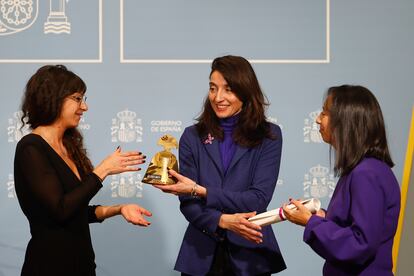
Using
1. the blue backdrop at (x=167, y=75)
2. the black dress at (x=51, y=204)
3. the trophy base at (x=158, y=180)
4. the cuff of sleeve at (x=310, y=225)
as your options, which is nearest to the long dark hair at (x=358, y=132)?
the cuff of sleeve at (x=310, y=225)

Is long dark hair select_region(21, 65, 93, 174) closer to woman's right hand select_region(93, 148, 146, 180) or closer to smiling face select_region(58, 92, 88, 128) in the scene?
smiling face select_region(58, 92, 88, 128)

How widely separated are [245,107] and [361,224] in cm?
80

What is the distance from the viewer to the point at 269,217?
221 cm

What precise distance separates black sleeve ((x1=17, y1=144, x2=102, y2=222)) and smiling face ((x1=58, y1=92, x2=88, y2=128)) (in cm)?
20

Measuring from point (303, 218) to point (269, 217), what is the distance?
17 cm

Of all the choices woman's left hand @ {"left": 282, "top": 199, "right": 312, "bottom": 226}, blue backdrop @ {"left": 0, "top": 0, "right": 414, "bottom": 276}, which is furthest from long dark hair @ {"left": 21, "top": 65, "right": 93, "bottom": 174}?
blue backdrop @ {"left": 0, "top": 0, "right": 414, "bottom": 276}

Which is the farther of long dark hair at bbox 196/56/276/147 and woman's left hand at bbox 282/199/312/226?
long dark hair at bbox 196/56/276/147

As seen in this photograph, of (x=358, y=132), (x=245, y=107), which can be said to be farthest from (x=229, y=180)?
(x=358, y=132)

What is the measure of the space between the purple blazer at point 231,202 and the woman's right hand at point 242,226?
0.03 metres

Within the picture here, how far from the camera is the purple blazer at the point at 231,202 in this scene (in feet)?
7.57

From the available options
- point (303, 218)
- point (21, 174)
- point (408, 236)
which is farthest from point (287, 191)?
point (21, 174)

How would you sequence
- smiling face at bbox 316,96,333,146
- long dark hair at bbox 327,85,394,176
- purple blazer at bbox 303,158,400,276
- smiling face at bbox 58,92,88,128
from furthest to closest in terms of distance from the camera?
smiling face at bbox 58,92,88,128, smiling face at bbox 316,96,333,146, long dark hair at bbox 327,85,394,176, purple blazer at bbox 303,158,400,276

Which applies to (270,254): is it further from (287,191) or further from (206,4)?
(206,4)

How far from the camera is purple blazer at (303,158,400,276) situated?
1.89m
